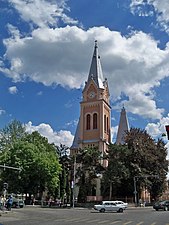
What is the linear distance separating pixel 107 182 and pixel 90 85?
41191 millimetres

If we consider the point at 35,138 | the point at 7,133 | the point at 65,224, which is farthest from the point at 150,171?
the point at 65,224

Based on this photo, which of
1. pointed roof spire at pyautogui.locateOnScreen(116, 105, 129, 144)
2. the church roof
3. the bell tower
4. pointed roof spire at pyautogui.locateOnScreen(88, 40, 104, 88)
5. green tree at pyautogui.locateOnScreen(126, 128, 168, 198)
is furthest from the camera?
pointed roof spire at pyautogui.locateOnScreen(116, 105, 129, 144)

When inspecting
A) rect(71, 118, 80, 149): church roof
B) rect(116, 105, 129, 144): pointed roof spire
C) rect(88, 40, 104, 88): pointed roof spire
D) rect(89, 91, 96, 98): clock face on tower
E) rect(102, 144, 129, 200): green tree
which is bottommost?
rect(102, 144, 129, 200): green tree

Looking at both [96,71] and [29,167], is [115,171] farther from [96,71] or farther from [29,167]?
[96,71]

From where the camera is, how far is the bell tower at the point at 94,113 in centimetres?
9069

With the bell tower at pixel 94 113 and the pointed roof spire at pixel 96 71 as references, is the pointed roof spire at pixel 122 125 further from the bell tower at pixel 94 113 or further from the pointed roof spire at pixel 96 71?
the pointed roof spire at pixel 96 71

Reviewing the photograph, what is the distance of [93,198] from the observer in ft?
215

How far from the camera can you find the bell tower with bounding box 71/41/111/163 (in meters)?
90.7

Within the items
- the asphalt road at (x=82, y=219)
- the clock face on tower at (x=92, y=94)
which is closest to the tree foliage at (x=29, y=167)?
the asphalt road at (x=82, y=219)

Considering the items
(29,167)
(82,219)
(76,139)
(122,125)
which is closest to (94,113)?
(76,139)

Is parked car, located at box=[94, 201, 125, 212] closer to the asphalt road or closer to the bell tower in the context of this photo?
the asphalt road

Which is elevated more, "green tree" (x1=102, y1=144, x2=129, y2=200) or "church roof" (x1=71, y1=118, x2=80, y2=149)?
"church roof" (x1=71, y1=118, x2=80, y2=149)

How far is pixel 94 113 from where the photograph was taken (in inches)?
3698

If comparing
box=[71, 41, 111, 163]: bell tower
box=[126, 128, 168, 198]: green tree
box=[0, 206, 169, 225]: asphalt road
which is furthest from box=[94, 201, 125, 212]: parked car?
box=[71, 41, 111, 163]: bell tower
